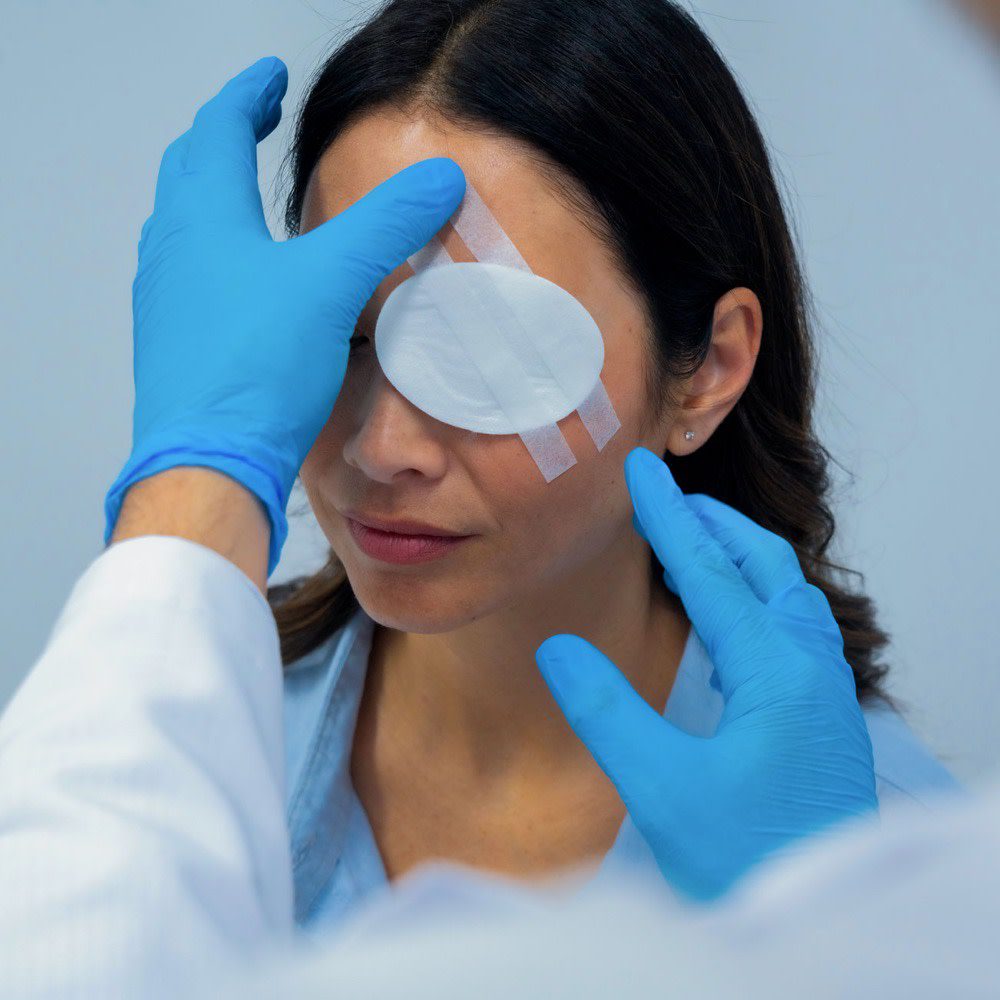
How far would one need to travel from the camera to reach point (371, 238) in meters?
1.04

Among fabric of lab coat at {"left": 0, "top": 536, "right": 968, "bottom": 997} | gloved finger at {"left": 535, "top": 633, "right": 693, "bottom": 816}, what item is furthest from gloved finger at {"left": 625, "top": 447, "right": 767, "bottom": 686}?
fabric of lab coat at {"left": 0, "top": 536, "right": 968, "bottom": 997}

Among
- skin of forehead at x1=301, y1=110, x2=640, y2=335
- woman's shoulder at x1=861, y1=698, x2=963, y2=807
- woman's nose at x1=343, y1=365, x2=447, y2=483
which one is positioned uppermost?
skin of forehead at x1=301, y1=110, x2=640, y2=335

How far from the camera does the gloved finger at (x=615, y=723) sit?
936mm

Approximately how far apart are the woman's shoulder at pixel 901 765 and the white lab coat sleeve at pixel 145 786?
0.81 m

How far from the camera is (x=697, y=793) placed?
0.91m

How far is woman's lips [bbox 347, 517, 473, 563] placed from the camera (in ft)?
3.83

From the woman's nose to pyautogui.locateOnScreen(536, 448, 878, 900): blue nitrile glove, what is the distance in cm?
23

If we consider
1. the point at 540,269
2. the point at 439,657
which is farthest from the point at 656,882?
the point at 540,269

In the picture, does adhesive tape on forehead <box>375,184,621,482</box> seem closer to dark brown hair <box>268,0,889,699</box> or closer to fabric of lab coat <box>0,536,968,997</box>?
dark brown hair <box>268,0,889,699</box>

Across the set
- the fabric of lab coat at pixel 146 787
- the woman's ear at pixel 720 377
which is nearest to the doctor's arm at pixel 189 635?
the fabric of lab coat at pixel 146 787

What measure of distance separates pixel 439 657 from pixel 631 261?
536mm

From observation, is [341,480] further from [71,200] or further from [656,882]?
[71,200]

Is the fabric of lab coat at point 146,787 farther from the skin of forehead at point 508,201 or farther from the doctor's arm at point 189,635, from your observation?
the skin of forehead at point 508,201

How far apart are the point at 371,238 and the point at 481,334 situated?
0.44 ft
